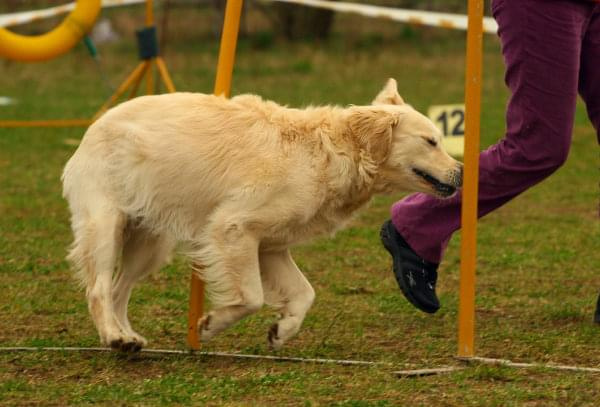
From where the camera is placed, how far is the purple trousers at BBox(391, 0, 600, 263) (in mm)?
4570

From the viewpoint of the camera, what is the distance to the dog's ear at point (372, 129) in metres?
4.54

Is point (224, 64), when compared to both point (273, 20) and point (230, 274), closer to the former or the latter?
point (230, 274)

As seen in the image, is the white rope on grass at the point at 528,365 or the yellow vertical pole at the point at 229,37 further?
the yellow vertical pole at the point at 229,37

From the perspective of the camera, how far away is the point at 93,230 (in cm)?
452

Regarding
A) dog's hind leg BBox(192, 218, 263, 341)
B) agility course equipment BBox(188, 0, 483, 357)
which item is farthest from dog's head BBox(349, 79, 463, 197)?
dog's hind leg BBox(192, 218, 263, 341)

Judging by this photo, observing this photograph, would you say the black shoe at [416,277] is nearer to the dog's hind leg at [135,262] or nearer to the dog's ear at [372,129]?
the dog's ear at [372,129]

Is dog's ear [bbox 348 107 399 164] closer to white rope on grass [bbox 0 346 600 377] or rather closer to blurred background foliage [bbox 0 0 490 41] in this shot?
white rope on grass [bbox 0 346 600 377]

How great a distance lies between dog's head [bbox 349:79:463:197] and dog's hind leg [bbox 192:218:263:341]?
59 centimetres

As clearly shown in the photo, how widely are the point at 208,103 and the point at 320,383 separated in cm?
123

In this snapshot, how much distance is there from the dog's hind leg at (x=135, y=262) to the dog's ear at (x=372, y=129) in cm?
91

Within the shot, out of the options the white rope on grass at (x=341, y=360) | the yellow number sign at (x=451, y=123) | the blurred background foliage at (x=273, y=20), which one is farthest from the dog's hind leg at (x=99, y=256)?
the blurred background foliage at (x=273, y=20)

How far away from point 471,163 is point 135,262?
1.52 metres

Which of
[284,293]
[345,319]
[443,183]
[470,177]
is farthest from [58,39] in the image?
[470,177]

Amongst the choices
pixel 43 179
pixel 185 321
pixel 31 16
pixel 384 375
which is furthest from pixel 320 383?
pixel 31 16
